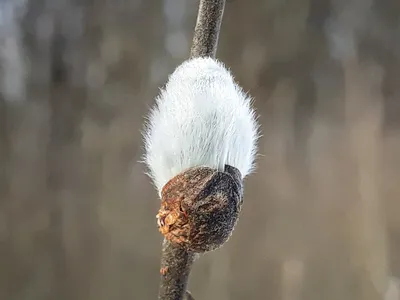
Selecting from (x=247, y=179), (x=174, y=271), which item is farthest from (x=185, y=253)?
(x=247, y=179)

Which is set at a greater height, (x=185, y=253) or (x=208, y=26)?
(x=208, y=26)

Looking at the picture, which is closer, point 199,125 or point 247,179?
point 199,125

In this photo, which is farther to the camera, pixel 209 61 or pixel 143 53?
pixel 143 53

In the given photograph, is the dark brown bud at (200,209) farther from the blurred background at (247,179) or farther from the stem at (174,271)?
the blurred background at (247,179)

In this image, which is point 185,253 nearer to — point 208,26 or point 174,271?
point 174,271
